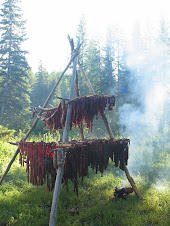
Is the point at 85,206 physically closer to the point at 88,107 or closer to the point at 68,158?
the point at 68,158

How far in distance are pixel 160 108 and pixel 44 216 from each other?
59.2 feet

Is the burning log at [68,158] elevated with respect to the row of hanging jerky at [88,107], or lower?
lower

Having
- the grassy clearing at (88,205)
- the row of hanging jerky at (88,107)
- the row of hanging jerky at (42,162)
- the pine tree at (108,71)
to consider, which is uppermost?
the pine tree at (108,71)

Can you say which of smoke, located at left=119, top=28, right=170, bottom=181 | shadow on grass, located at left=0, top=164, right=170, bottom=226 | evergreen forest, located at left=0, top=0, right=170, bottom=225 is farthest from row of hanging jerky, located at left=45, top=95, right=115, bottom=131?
smoke, located at left=119, top=28, right=170, bottom=181

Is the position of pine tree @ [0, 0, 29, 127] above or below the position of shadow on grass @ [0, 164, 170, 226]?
above

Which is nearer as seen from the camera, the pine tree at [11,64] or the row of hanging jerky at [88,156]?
the row of hanging jerky at [88,156]

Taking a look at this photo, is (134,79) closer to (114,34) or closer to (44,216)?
(114,34)

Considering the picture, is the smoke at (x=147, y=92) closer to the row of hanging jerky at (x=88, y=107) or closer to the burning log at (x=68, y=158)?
the burning log at (x=68, y=158)

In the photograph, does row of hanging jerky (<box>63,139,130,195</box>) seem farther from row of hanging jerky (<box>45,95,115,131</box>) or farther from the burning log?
row of hanging jerky (<box>45,95,115,131</box>)

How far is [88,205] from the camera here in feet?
15.8

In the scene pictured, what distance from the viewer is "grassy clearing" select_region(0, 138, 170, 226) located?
4.07m

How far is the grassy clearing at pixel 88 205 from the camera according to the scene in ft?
13.3

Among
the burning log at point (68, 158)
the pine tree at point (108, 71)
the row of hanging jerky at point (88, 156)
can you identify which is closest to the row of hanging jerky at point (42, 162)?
the burning log at point (68, 158)

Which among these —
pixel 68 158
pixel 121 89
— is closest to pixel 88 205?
pixel 68 158
